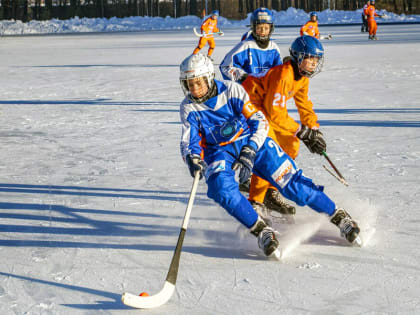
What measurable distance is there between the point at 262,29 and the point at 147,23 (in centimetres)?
3850

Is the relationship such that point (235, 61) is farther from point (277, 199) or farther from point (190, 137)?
point (190, 137)

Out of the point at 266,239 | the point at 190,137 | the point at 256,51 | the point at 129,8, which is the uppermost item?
the point at 129,8

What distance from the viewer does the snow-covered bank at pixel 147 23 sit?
3534 cm

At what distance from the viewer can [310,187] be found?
10.5 feet

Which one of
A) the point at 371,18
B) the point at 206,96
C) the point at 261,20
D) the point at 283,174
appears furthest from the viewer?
the point at 371,18

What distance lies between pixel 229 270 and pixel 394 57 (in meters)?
12.2

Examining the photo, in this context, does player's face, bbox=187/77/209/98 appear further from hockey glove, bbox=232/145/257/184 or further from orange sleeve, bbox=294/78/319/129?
orange sleeve, bbox=294/78/319/129

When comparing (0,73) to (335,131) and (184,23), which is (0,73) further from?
(184,23)

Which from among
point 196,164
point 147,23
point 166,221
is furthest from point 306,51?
point 147,23

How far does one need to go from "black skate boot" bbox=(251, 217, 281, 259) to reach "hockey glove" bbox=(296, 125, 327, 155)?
0.78 meters

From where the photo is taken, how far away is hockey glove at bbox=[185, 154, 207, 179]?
2973mm

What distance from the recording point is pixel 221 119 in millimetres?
3199

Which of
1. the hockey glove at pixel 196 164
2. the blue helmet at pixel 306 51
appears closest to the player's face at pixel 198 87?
the hockey glove at pixel 196 164

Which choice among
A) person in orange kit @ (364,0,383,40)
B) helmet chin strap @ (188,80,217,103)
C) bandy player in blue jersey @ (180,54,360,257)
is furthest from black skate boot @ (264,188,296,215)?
person in orange kit @ (364,0,383,40)
